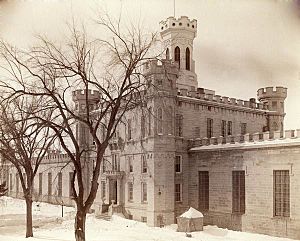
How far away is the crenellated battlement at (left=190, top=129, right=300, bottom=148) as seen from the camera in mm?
20031

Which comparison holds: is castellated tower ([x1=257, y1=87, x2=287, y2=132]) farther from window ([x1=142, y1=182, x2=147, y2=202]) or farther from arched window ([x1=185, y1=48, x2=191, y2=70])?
window ([x1=142, y1=182, x2=147, y2=202])

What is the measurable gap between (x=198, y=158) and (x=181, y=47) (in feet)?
32.5

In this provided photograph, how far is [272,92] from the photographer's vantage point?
30.2 meters

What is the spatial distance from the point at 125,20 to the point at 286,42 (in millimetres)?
4691

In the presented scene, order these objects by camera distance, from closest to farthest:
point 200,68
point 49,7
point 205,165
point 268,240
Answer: point 49,7, point 268,240, point 200,68, point 205,165

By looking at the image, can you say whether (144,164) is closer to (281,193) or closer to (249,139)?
(249,139)

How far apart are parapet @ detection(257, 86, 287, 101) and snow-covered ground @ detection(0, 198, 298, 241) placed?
11500mm

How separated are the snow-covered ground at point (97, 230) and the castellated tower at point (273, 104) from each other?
11.3 meters

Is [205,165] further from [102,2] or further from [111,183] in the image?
[102,2]

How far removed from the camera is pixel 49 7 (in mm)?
11906

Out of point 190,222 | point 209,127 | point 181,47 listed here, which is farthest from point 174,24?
point 190,222

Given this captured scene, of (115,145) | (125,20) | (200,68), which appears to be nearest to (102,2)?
(125,20)

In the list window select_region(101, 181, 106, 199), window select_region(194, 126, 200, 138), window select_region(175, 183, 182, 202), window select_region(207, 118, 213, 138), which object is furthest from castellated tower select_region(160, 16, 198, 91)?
window select_region(101, 181, 106, 199)

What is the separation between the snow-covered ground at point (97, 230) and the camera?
58.1 ft
